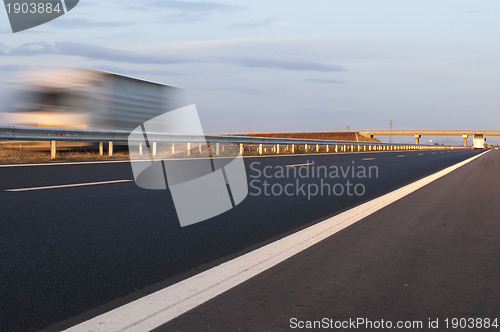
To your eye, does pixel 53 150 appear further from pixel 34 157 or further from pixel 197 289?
pixel 197 289

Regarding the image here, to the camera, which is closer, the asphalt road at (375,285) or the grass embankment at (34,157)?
the asphalt road at (375,285)

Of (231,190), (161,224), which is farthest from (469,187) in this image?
(161,224)

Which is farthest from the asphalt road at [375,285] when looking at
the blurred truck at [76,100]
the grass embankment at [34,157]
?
the blurred truck at [76,100]

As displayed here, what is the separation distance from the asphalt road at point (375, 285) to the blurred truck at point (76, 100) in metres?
16.7

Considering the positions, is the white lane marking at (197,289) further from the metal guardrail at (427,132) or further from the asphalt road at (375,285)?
the metal guardrail at (427,132)

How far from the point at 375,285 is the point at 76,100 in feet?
62.4

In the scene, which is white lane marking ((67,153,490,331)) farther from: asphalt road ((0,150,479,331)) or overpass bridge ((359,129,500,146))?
overpass bridge ((359,129,500,146))

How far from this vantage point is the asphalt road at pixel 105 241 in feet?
10.1

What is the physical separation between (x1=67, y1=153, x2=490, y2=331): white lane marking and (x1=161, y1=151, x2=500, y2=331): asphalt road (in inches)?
3.6

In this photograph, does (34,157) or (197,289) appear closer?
(197,289)

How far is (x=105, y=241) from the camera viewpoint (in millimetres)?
4703

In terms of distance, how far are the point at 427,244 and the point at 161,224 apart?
2.96 m

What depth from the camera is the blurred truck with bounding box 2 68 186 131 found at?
19.1 m

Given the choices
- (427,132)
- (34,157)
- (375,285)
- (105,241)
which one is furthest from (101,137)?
(427,132)
